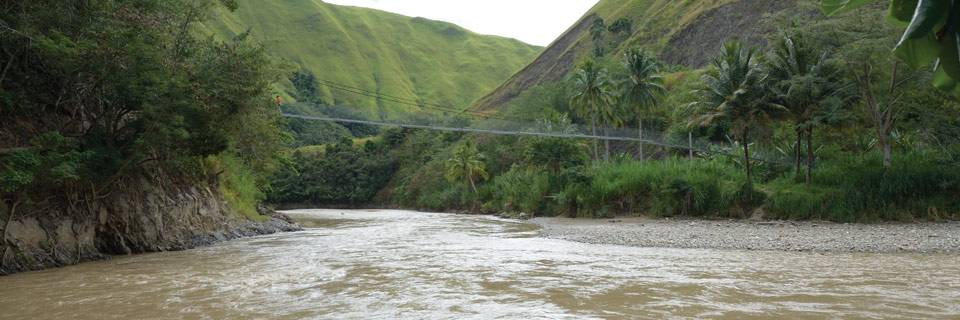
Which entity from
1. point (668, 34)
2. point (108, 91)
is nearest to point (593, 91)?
point (108, 91)

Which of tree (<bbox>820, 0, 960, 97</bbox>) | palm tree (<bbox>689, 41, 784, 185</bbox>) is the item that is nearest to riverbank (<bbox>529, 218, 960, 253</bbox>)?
palm tree (<bbox>689, 41, 784, 185</bbox>)

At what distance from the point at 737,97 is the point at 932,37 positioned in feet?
84.8

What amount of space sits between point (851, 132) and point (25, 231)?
2794cm

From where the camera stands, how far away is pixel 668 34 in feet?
250

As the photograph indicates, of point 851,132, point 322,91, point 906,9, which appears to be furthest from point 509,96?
point 906,9

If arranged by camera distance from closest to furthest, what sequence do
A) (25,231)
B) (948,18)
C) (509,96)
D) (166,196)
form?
1. (948,18)
2. (25,231)
3. (166,196)
4. (509,96)

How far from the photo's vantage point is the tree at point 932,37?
0.84 meters

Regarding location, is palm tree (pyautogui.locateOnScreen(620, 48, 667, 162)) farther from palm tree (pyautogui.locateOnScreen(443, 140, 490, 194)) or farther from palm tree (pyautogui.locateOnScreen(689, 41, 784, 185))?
palm tree (pyautogui.locateOnScreen(689, 41, 784, 185))

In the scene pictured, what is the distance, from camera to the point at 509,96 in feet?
344

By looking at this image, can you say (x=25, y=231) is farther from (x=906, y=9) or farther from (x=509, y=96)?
Answer: (x=509, y=96)

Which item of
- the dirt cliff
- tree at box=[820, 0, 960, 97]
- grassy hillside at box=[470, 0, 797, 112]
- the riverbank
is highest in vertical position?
grassy hillside at box=[470, 0, 797, 112]

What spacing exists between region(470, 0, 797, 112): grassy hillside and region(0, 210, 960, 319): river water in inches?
1547

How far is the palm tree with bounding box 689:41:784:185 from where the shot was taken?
79.5 feet

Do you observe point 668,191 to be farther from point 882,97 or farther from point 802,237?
point 802,237
